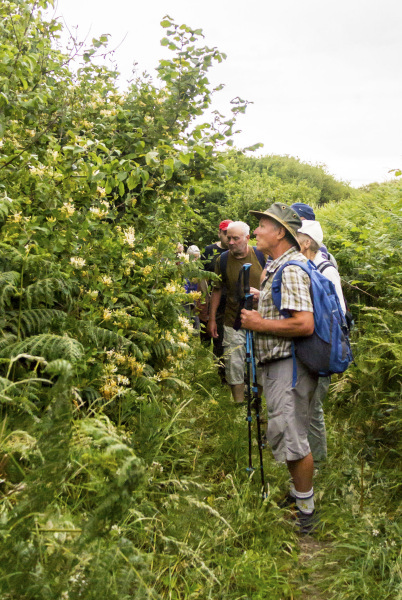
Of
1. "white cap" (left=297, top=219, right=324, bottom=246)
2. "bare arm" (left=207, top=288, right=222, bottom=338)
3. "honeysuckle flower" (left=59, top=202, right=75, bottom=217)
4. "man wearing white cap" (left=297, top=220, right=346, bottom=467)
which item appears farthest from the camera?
"bare arm" (left=207, top=288, right=222, bottom=338)

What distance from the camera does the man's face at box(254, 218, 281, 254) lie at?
13.9ft

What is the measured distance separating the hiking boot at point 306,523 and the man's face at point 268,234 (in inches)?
77.0

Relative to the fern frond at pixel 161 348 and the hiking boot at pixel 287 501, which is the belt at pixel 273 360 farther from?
the hiking boot at pixel 287 501

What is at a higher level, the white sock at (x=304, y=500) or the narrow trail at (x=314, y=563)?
the white sock at (x=304, y=500)

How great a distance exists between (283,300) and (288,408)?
2.56ft

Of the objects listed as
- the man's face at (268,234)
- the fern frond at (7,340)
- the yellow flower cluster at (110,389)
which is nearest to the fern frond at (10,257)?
the fern frond at (7,340)

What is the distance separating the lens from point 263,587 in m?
3.20

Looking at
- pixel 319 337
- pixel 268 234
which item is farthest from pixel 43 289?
pixel 319 337

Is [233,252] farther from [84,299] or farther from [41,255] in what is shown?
[41,255]

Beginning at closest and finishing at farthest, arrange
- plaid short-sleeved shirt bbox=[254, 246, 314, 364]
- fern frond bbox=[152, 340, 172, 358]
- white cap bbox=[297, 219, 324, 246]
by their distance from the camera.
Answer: plaid short-sleeved shirt bbox=[254, 246, 314, 364], fern frond bbox=[152, 340, 172, 358], white cap bbox=[297, 219, 324, 246]

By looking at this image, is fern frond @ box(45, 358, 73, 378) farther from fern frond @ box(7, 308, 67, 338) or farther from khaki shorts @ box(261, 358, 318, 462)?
khaki shorts @ box(261, 358, 318, 462)

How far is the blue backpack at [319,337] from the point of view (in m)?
3.97

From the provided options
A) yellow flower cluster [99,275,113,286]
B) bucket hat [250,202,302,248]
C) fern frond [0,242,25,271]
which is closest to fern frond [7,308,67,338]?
fern frond [0,242,25,271]

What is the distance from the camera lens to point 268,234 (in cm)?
424
